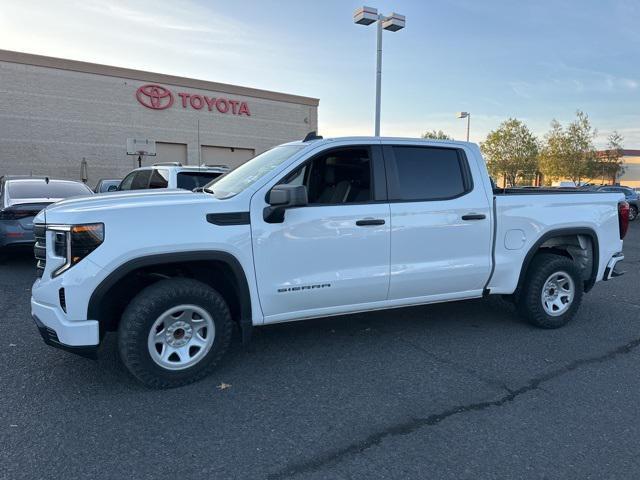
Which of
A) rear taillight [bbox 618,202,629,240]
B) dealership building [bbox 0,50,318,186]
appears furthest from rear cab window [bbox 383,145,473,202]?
dealership building [bbox 0,50,318,186]

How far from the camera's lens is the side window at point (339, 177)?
4.15 meters

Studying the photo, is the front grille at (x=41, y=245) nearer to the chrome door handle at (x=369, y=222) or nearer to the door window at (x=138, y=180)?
the chrome door handle at (x=369, y=222)

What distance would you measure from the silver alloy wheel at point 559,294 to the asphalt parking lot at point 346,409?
276 mm

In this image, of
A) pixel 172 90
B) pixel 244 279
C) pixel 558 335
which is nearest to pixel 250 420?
pixel 244 279

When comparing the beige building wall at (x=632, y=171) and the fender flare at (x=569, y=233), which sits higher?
the beige building wall at (x=632, y=171)

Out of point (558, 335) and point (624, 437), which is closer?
point (624, 437)

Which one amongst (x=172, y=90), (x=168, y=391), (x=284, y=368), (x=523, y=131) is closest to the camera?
(x=168, y=391)

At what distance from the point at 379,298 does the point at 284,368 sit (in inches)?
40.4

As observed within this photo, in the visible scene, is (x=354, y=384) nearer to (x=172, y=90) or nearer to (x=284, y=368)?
(x=284, y=368)

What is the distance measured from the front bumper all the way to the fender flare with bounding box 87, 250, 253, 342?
9 cm

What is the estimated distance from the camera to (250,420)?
9.97 ft

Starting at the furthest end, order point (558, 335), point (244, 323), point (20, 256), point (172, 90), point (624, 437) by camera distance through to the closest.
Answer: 1. point (172, 90)
2. point (20, 256)
3. point (558, 335)
4. point (244, 323)
5. point (624, 437)

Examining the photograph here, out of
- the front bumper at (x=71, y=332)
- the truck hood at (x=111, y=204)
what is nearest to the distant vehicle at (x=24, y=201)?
the truck hood at (x=111, y=204)

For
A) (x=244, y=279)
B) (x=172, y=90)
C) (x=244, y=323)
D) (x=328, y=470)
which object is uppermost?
(x=172, y=90)
